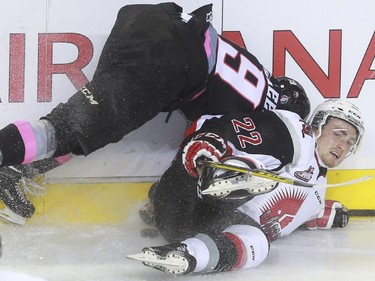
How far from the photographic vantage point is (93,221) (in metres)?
2.83

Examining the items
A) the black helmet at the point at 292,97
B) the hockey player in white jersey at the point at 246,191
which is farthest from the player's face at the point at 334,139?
the black helmet at the point at 292,97

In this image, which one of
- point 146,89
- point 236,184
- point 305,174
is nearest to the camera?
point 236,184

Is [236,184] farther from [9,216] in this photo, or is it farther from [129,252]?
[9,216]

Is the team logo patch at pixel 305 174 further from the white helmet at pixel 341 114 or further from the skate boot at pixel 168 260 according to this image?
the skate boot at pixel 168 260

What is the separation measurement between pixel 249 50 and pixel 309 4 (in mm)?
282

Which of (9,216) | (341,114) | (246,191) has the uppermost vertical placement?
(341,114)

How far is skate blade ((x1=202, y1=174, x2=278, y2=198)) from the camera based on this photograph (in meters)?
2.15

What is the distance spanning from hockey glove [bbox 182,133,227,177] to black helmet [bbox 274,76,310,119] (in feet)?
1.64

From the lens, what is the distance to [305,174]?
8.54ft

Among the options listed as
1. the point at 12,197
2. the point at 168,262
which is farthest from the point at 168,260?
A: the point at 12,197

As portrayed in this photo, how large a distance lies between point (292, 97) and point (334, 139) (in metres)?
0.21

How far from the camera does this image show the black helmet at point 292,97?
2.72m

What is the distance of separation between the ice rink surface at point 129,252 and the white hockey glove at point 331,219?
0.03 metres

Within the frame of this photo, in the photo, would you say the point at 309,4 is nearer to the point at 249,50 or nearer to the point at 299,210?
the point at 249,50
